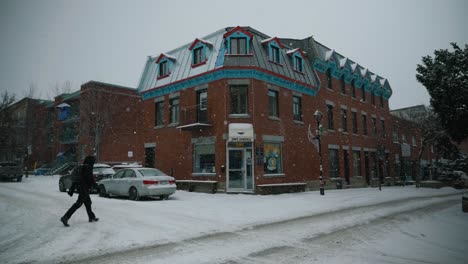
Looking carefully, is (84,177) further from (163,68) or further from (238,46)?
(163,68)

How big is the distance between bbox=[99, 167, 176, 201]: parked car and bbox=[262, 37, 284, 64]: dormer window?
34.2 feet

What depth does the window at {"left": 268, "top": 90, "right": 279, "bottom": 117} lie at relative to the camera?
1934 cm

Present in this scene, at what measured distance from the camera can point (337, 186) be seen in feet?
76.3

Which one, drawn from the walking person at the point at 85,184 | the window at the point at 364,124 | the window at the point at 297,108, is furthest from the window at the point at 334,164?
the walking person at the point at 85,184

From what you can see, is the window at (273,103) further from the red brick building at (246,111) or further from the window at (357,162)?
the window at (357,162)

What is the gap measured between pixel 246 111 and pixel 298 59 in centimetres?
683

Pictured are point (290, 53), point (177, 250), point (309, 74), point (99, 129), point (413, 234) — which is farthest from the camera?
point (99, 129)

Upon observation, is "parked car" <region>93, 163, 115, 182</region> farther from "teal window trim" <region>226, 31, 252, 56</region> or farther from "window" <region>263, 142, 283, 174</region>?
"teal window trim" <region>226, 31, 252, 56</region>

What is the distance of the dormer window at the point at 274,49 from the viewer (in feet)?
64.1

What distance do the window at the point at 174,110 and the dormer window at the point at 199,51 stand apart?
10.1ft

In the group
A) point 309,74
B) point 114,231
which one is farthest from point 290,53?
point 114,231

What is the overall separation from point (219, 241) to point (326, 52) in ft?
74.1

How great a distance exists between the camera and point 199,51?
66.7 ft

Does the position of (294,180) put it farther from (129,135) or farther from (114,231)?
(129,135)
